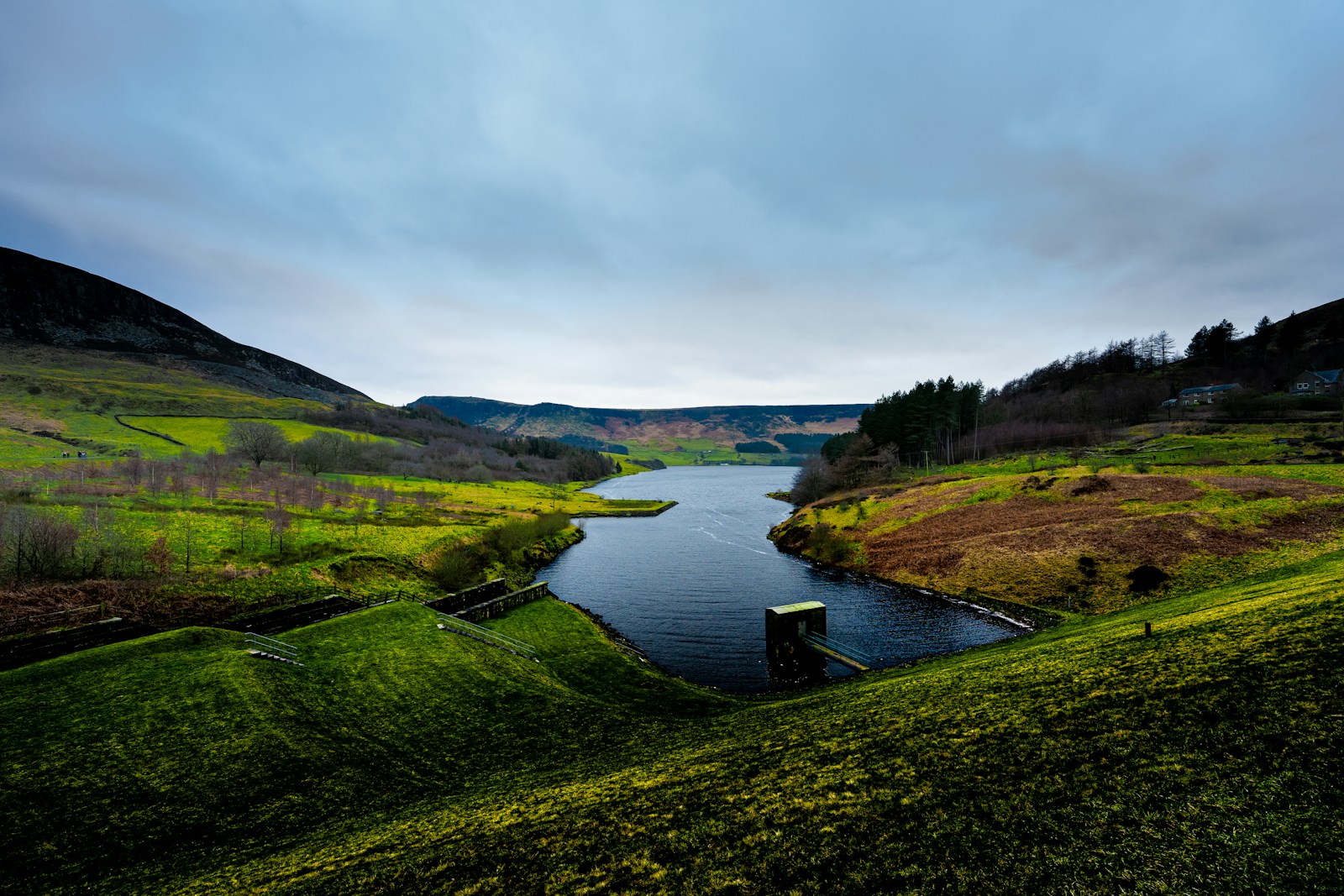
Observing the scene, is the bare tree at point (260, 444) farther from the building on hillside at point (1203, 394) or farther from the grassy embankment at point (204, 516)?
the building on hillside at point (1203, 394)

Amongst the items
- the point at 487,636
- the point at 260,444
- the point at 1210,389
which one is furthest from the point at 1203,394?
the point at 260,444

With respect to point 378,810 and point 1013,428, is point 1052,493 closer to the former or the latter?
point 378,810

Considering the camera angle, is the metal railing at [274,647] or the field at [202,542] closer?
the metal railing at [274,647]

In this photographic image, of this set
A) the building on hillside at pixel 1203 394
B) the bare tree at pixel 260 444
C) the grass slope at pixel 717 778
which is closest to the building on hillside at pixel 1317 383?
the building on hillside at pixel 1203 394

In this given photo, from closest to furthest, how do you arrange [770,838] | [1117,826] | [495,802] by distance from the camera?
[1117,826]
[770,838]
[495,802]

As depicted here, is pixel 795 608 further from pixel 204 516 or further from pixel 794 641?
pixel 204 516

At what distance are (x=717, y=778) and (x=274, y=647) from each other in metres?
22.5

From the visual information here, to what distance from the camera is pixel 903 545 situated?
54.2 metres

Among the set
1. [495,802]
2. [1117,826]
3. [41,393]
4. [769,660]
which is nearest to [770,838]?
[1117,826]

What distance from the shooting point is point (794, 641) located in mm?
31562

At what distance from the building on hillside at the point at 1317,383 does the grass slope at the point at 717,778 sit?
153 m

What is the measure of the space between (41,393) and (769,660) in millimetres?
202761

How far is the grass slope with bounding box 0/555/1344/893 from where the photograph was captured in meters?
6.91

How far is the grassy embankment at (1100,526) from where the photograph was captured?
115ft
